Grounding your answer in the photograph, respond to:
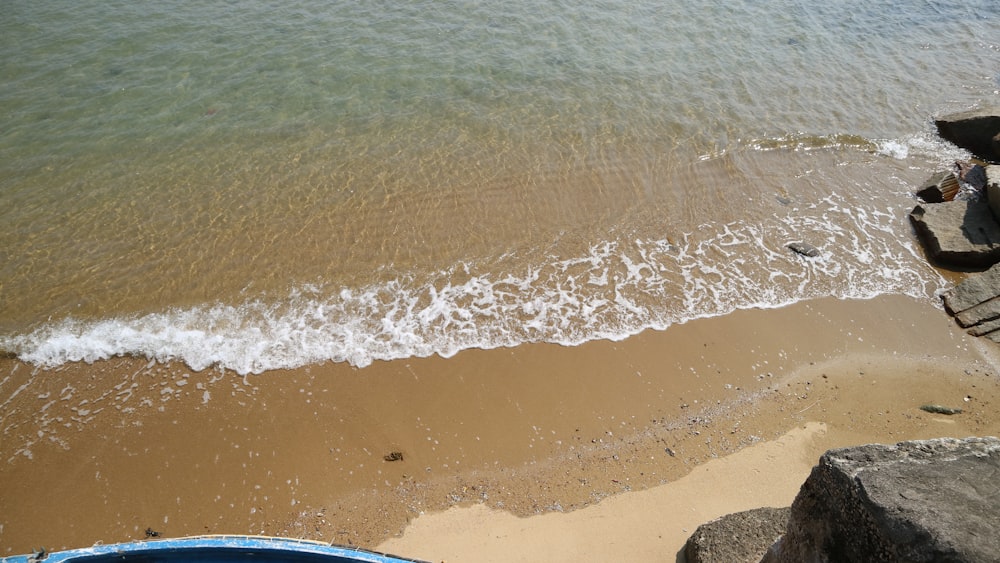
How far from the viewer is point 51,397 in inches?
297

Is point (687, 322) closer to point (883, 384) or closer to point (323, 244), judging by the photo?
point (883, 384)

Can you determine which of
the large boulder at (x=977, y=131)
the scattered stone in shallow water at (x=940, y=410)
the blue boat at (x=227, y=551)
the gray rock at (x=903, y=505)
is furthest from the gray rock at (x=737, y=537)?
the large boulder at (x=977, y=131)

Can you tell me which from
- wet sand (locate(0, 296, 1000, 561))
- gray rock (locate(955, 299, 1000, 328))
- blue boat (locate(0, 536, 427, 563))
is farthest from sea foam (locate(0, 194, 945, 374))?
blue boat (locate(0, 536, 427, 563))

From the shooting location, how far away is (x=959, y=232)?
403 inches

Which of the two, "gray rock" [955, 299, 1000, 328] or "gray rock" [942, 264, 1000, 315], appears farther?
"gray rock" [942, 264, 1000, 315]

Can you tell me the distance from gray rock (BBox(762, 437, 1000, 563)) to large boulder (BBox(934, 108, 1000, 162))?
13114 millimetres

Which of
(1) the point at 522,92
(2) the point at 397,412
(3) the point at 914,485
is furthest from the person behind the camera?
(1) the point at 522,92

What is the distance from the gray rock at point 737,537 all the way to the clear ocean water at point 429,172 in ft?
10.8

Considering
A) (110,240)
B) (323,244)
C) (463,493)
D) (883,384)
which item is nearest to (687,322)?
(883,384)

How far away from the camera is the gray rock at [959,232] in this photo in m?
9.89

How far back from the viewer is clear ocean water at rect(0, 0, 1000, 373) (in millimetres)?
8734

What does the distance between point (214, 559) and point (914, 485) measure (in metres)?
5.81

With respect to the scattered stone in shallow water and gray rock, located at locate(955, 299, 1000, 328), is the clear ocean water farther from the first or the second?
the scattered stone in shallow water

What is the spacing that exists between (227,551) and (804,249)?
32.9ft
